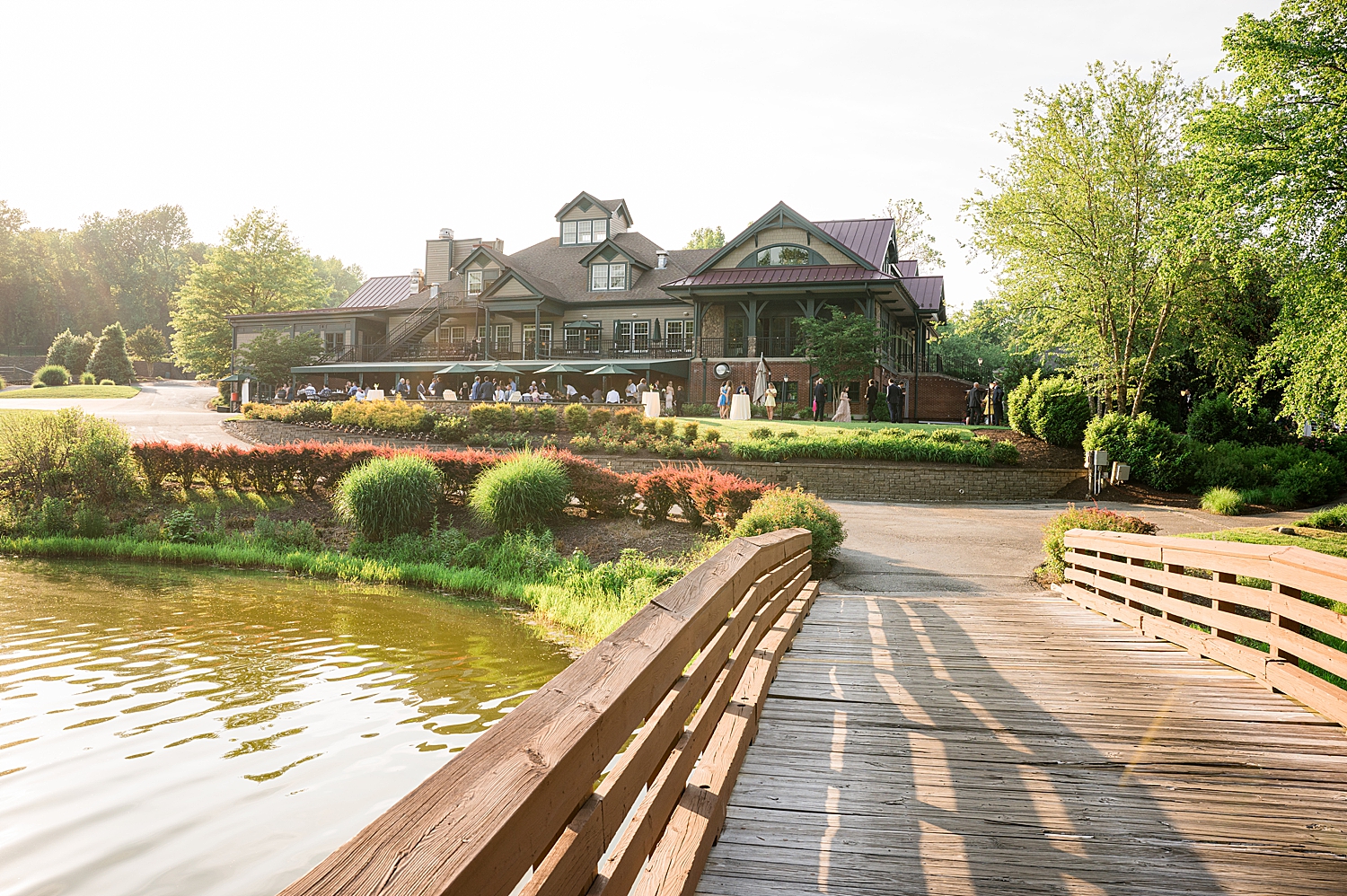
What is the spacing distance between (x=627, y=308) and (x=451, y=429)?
18751mm

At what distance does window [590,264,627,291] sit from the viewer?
41875 millimetres

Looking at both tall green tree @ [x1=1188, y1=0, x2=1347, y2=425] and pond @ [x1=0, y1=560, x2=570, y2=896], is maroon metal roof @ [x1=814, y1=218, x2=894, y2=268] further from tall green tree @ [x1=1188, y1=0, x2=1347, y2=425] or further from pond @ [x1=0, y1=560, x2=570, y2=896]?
pond @ [x1=0, y1=560, x2=570, y2=896]

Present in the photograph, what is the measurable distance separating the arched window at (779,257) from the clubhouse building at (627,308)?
55 millimetres

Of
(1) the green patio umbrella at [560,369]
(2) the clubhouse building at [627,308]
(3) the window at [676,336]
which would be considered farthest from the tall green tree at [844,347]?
(1) the green patio umbrella at [560,369]

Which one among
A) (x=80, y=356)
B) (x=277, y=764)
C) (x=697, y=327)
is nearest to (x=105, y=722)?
(x=277, y=764)

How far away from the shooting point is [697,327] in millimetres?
35938

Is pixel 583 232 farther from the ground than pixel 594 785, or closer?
farther from the ground

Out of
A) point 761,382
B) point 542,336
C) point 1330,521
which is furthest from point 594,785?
point 542,336

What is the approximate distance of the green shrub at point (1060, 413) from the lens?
22.2 meters

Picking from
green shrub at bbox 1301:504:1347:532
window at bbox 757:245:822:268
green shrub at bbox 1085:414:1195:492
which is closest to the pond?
green shrub at bbox 1301:504:1347:532

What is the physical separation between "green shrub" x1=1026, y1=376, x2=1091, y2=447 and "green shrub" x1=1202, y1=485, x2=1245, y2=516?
4125mm

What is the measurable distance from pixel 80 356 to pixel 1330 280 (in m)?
70.8

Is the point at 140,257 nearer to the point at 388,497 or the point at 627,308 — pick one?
the point at 627,308

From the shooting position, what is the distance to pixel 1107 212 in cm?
2284
